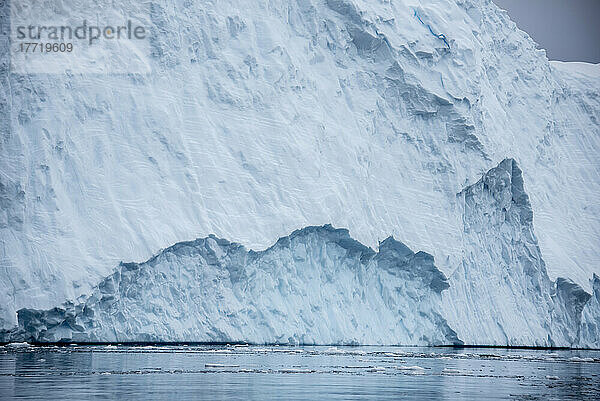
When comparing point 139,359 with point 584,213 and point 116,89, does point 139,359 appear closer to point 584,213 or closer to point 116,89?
point 116,89

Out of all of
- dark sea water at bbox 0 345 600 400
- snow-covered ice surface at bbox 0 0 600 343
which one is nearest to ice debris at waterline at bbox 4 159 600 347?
snow-covered ice surface at bbox 0 0 600 343

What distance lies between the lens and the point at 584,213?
30297mm

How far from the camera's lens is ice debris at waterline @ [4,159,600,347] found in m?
20.0

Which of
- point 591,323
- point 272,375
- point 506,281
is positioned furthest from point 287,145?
point 272,375

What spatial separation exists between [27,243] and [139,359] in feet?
17.6

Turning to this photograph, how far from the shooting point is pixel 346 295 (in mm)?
23125

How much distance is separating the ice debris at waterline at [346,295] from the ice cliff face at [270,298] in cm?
2

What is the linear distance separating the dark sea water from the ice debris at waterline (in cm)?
139

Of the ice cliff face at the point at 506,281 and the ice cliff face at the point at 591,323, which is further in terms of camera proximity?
the ice cliff face at the point at 591,323

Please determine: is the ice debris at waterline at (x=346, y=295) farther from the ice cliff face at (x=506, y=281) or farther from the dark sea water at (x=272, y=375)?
the dark sea water at (x=272, y=375)

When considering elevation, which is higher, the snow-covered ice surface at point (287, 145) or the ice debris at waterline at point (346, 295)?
the snow-covered ice surface at point (287, 145)

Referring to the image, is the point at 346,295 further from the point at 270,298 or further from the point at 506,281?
the point at 506,281

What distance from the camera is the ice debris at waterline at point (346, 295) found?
20.0 metres

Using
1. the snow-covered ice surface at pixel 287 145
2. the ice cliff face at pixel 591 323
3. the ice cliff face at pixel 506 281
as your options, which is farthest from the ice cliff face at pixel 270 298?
the ice cliff face at pixel 591 323
